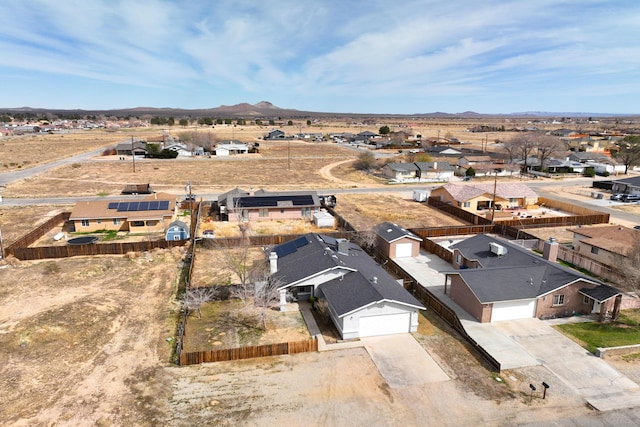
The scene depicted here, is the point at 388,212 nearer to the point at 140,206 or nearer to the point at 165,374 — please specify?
the point at 140,206

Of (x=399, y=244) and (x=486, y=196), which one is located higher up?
(x=486, y=196)

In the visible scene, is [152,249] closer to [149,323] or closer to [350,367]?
[149,323]

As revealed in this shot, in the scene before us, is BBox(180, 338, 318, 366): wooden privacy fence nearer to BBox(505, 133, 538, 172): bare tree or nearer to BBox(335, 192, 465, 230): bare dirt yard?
BBox(335, 192, 465, 230): bare dirt yard

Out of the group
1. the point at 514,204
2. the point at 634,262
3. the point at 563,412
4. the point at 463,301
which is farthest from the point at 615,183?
the point at 563,412

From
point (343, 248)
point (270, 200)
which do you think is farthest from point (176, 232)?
point (343, 248)

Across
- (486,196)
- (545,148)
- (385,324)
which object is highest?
(545,148)

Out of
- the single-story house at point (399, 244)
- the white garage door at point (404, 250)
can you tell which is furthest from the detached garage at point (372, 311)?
the white garage door at point (404, 250)
